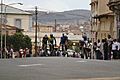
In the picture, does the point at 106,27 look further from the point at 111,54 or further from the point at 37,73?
the point at 37,73

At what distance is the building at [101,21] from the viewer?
3215 inches

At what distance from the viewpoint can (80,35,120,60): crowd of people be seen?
35750mm

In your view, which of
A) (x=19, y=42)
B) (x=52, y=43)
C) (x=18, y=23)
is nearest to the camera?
(x=52, y=43)

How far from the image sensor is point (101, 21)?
294 feet

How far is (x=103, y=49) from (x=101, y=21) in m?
54.1

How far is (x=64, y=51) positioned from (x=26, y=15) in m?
100

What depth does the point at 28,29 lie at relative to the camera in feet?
452

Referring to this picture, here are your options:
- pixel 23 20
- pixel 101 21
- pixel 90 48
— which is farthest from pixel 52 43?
pixel 23 20

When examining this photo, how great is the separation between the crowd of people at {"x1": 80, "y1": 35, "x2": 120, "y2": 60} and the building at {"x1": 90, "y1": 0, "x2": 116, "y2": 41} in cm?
3727

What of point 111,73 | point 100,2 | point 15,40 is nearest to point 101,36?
point 100,2

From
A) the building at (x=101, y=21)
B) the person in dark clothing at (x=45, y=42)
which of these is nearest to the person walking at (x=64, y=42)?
the person in dark clothing at (x=45, y=42)

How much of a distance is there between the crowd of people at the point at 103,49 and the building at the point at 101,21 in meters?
37.3

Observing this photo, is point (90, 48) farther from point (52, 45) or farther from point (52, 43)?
point (52, 43)

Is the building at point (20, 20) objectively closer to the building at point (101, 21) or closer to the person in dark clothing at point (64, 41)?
the building at point (101, 21)
